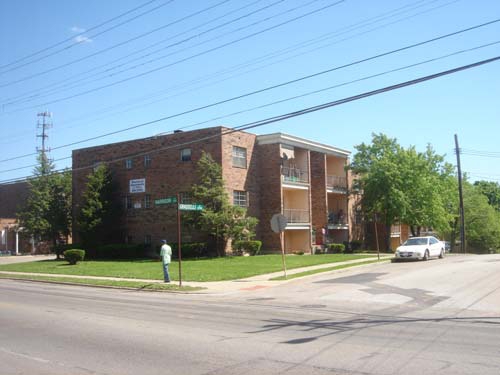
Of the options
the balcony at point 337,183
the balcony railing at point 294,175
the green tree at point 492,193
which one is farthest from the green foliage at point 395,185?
the green tree at point 492,193

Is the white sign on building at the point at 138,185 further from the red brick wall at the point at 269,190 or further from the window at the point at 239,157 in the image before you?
the red brick wall at the point at 269,190

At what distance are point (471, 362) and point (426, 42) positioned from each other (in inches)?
367

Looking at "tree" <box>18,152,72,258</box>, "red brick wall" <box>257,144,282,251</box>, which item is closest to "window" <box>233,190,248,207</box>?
"red brick wall" <box>257,144,282,251</box>

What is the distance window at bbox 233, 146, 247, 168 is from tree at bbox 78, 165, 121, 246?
1004cm

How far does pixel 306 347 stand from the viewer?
316 inches

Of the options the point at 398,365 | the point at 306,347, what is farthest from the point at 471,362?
the point at 306,347

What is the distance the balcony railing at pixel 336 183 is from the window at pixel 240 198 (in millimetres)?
9290

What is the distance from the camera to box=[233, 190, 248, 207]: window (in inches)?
1378

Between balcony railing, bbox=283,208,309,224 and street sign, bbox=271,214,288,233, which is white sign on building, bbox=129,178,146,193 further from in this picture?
street sign, bbox=271,214,288,233

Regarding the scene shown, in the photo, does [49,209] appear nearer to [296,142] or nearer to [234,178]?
[234,178]

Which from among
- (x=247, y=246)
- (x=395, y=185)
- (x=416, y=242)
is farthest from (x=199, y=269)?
(x=395, y=185)

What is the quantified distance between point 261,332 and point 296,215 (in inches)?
1150

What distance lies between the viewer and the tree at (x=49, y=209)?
4319cm

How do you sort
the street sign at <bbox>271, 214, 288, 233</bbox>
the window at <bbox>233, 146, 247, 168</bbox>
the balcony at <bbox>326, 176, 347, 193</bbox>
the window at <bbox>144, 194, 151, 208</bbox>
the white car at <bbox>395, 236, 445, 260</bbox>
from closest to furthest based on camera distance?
the street sign at <bbox>271, 214, 288, 233</bbox>, the white car at <bbox>395, 236, 445, 260</bbox>, the window at <bbox>233, 146, 247, 168</bbox>, the window at <bbox>144, 194, 151, 208</bbox>, the balcony at <bbox>326, 176, 347, 193</bbox>
